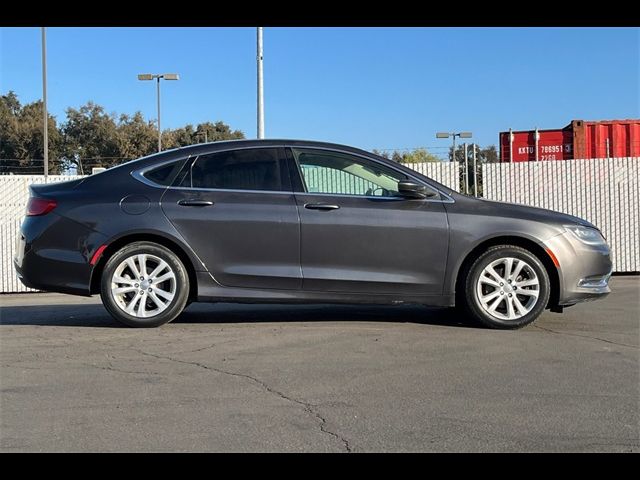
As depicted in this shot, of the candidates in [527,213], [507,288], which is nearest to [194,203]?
[507,288]

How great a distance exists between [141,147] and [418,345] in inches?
1651

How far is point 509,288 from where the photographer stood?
6.08 meters

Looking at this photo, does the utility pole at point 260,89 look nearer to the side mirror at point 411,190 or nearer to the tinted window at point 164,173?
the tinted window at point 164,173

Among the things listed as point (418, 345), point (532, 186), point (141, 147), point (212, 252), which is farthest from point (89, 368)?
point (141, 147)

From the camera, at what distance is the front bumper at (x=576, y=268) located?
6.09 meters

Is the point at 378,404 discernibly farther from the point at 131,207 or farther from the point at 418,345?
the point at 131,207

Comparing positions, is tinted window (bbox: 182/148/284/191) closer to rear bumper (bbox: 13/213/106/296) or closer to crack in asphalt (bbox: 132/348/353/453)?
rear bumper (bbox: 13/213/106/296)

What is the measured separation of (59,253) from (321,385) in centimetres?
296

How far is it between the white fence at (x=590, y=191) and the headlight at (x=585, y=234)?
20.5ft

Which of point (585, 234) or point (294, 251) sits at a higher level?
point (585, 234)

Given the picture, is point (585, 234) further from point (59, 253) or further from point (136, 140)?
point (136, 140)

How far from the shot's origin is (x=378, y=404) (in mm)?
4125

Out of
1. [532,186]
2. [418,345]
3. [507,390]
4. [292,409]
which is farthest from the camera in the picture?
[532,186]

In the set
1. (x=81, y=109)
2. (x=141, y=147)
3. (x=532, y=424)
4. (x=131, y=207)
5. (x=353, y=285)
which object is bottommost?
(x=532, y=424)
